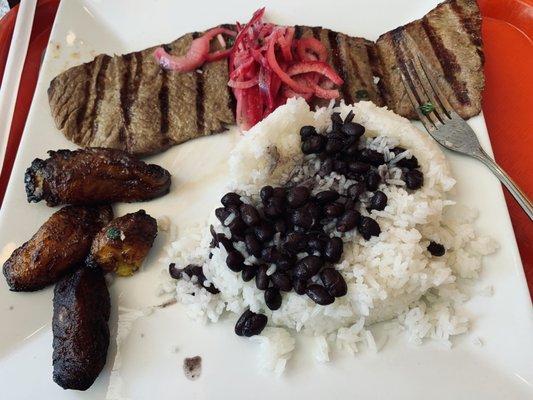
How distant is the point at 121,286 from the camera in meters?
3.01

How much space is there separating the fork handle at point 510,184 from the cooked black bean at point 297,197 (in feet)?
4.01

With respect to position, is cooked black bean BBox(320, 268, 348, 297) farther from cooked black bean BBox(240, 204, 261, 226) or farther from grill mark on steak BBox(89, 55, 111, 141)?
grill mark on steak BBox(89, 55, 111, 141)

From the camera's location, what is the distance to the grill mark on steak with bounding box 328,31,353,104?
3.53 metres

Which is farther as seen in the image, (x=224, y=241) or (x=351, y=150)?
(x=351, y=150)

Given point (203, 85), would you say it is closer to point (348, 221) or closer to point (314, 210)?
point (314, 210)

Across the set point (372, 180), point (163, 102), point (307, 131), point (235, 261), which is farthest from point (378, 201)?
point (163, 102)

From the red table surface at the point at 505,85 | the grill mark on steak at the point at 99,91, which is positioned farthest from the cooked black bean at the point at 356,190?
the grill mark on steak at the point at 99,91

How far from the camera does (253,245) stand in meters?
2.68

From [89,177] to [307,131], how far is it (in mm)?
1352

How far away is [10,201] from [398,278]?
240 cm

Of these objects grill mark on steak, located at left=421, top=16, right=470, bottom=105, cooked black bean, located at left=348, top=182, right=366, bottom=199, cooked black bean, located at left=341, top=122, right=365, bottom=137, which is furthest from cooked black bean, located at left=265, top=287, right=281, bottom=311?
grill mark on steak, located at left=421, top=16, right=470, bottom=105

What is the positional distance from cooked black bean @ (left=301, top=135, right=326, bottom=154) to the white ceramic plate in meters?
0.68

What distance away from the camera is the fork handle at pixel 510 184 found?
2942 mm

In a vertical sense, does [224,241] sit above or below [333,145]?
below
